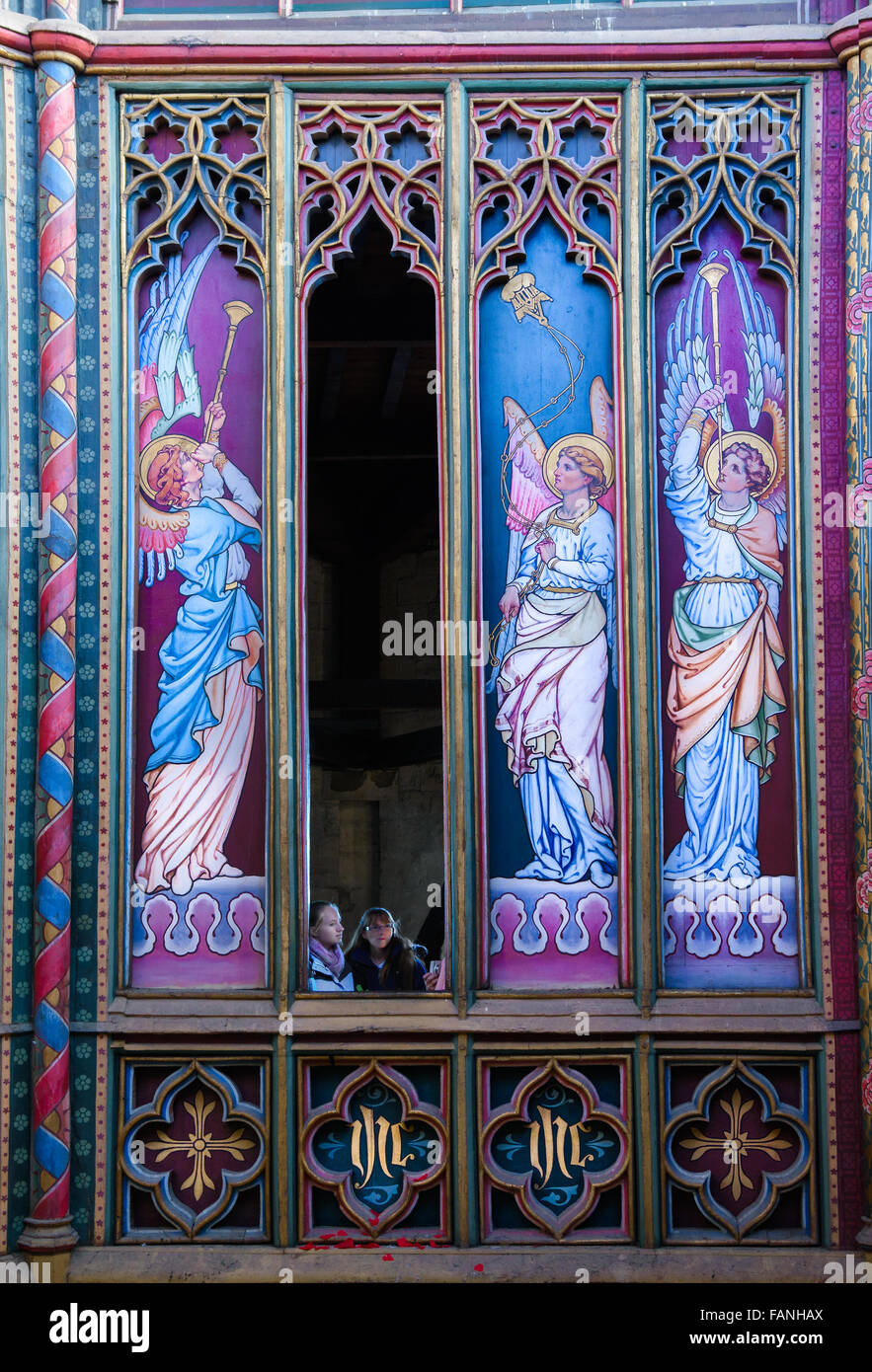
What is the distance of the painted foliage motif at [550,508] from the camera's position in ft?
21.2

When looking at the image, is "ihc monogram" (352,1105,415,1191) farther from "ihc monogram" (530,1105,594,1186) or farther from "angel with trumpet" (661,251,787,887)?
"angel with trumpet" (661,251,787,887)

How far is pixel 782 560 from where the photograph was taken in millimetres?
6523

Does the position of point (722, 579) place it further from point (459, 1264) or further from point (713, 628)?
point (459, 1264)

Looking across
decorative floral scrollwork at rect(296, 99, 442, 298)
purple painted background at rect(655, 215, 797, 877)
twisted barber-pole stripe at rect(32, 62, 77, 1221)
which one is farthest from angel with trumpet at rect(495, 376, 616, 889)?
twisted barber-pole stripe at rect(32, 62, 77, 1221)

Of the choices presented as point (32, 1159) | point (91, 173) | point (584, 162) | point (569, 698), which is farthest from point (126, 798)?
point (584, 162)

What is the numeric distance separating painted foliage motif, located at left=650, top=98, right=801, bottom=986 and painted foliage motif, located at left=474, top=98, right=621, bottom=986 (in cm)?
26

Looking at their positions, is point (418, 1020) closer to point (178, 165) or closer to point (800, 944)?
point (800, 944)

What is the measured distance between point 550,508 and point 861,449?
4.58 feet

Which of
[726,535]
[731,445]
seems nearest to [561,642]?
[726,535]

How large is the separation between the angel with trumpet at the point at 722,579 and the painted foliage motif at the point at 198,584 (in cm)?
191

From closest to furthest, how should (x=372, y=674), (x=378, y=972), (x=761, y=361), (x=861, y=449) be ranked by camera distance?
(x=861, y=449) → (x=761, y=361) → (x=378, y=972) → (x=372, y=674)

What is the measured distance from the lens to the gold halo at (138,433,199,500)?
6.59m

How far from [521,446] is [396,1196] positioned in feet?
11.1

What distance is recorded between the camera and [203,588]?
657 centimetres
